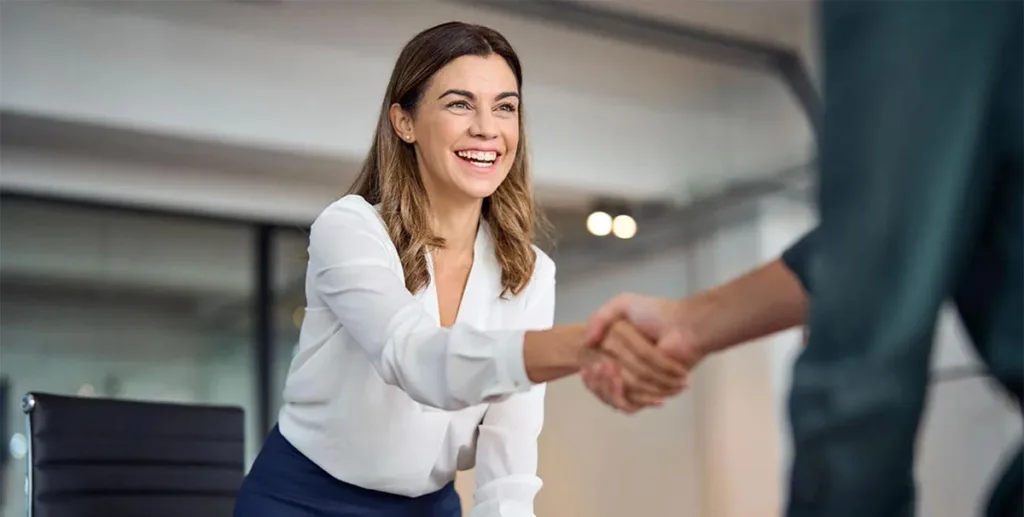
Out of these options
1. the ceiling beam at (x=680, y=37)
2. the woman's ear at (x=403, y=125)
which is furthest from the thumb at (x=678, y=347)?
the ceiling beam at (x=680, y=37)

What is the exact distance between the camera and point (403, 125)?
5.87 ft

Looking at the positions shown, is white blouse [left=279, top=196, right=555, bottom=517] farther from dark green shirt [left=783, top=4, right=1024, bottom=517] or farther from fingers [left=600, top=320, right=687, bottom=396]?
dark green shirt [left=783, top=4, right=1024, bottom=517]

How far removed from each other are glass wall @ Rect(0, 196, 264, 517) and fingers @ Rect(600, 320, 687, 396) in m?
4.11

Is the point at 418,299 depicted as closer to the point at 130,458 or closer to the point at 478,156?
the point at 478,156

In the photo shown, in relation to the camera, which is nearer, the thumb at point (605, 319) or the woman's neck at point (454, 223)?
the thumb at point (605, 319)

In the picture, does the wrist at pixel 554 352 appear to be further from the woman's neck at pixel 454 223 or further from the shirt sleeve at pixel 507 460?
the woman's neck at pixel 454 223

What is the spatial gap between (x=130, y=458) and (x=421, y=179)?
37.2 inches

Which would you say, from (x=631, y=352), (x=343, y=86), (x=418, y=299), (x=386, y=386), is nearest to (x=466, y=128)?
(x=418, y=299)

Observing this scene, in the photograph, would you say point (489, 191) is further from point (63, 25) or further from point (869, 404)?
point (63, 25)

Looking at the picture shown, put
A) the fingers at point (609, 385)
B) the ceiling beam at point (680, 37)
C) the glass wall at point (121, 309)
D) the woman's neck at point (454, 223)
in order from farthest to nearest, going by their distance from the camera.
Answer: the glass wall at point (121, 309)
the ceiling beam at point (680, 37)
the woman's neck at point (454, 223)
the fingers at point (609, 385)

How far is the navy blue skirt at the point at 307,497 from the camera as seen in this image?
158cm

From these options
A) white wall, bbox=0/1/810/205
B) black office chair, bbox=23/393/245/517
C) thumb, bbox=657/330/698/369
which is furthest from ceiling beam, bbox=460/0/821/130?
thumb, bbox=657/330/698/369

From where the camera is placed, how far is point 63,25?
4250 millimetres

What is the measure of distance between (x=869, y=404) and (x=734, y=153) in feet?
16.0
